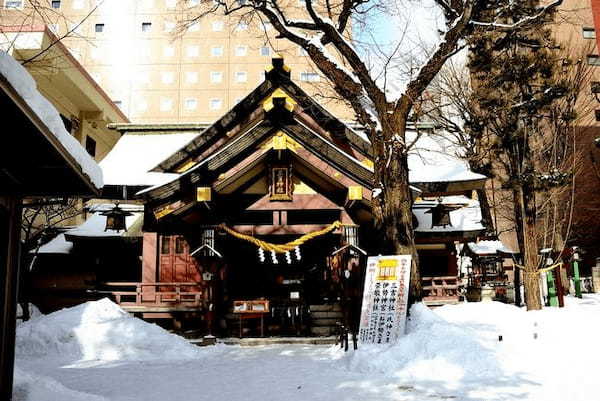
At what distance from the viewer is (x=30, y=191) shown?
22.5 ft

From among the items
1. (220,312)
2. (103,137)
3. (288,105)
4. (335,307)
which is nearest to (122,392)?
(220,312)

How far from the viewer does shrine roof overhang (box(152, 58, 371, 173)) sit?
17.0 metres

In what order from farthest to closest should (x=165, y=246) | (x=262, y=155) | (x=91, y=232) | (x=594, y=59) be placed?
1. (x=594, y=59)
2. (x=91, y=232)
3. (x=165, y=246)
4. (x=262, y=155)

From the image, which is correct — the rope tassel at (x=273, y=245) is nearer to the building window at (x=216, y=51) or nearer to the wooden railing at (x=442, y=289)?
the wooden railing at (x=442, y=289)

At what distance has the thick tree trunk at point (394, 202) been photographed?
1080 centimetres

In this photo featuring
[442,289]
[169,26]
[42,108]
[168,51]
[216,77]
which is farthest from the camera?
[169,26]

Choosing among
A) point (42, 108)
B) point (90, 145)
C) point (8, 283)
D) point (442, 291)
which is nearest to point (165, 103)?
point (90, 145)

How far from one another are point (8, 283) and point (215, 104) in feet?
148

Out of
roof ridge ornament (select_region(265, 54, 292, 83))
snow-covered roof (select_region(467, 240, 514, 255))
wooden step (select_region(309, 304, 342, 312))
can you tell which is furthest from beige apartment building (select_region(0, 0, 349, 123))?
wooden step (select_region(309, 304, 342, 312))

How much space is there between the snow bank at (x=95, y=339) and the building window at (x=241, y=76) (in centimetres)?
3998

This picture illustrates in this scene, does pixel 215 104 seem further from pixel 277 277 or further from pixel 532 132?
pixel 532 132

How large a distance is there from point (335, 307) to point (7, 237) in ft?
37.9

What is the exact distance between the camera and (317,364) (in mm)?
9914

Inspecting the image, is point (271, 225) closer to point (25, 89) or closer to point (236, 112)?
point (236, 112)
